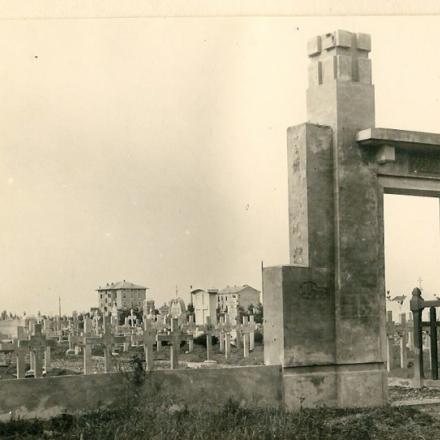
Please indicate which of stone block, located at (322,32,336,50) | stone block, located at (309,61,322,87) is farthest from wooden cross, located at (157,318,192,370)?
stone block, located at (322,32,336,50)

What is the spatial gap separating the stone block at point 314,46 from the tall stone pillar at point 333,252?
0.05 ft

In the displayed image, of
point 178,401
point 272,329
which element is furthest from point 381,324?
point 178,401

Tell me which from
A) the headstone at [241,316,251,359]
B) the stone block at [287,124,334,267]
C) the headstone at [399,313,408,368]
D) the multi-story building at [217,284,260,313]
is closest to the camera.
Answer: the stone block at [287,124,334,267]

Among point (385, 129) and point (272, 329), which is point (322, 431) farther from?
point (385, 129)

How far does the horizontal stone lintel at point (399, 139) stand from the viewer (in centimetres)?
1127

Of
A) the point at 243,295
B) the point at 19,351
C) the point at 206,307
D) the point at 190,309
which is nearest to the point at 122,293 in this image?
the point at 243,295

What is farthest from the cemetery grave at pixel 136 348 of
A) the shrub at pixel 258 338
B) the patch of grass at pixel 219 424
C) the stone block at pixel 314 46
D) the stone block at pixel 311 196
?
the stone block at pixel 314 46

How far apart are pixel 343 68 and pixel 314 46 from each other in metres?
0.60

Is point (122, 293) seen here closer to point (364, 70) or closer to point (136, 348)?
point (136, 348)

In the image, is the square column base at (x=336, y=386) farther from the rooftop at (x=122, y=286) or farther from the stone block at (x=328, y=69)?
the rooftop at (x=122, y=286)

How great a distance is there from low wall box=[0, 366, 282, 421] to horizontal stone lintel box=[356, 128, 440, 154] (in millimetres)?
3586

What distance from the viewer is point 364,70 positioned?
11625 millimetres

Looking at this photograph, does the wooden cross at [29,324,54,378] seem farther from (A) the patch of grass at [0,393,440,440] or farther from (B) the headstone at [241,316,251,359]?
(B) the headstone at [241,316,251,359]

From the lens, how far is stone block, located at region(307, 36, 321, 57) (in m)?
11.6
